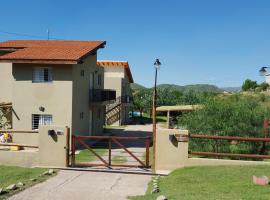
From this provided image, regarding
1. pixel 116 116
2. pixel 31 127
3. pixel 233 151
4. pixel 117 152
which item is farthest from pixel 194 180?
pixel 116 116

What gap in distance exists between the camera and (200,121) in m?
17.7

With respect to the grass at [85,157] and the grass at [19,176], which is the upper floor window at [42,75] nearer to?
the grass at [85,157]

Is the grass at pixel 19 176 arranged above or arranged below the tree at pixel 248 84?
below

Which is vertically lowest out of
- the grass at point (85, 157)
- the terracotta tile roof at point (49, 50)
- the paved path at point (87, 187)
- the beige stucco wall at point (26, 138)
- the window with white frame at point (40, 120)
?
the grass at point (85, 157)

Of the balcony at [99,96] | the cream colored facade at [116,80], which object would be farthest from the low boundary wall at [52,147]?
the cream colored facade at [116,80]

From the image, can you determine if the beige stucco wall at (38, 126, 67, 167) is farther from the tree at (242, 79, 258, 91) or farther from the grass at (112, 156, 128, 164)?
the tree at (242, 79, 258, 91)

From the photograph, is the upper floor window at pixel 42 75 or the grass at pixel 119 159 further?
the upper floor window at pixel 42 75

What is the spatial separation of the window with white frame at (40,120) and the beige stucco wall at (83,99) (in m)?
1.52

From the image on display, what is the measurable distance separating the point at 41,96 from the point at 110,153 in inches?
417

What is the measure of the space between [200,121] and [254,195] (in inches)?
350

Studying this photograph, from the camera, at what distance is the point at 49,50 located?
25.1 metres

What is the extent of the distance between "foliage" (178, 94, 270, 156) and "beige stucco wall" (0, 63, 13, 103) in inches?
550

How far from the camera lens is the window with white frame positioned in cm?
2373

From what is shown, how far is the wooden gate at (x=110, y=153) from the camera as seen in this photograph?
14.3m
